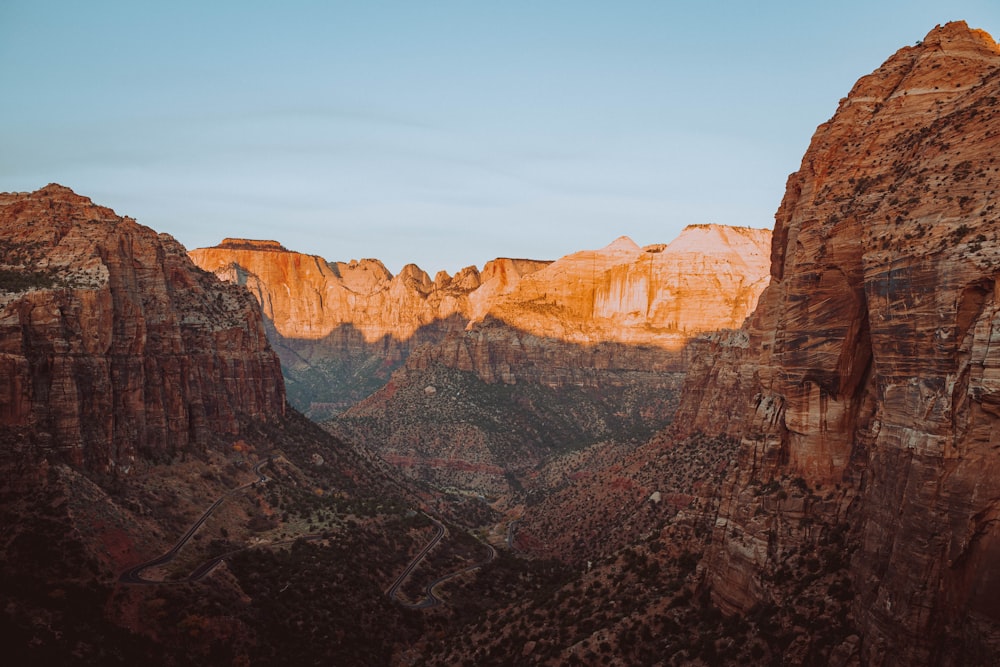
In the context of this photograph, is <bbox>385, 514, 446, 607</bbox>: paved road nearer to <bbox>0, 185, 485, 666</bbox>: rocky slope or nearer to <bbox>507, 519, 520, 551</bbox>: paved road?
<bbox>0, 185, 485, 666</bbox>: rocky slope

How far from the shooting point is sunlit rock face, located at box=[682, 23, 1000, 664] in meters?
27.6

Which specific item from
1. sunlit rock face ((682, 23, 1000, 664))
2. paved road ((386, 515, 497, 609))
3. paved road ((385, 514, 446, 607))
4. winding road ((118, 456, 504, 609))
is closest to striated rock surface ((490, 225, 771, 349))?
winding road ((118, 456, 504, 609))

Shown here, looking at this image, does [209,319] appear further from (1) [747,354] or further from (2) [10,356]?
(1) [747,354]

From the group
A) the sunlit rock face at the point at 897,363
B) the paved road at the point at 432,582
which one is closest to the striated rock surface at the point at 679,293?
the paved road at the point at 432,582

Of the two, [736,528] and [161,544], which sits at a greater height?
[736,528]

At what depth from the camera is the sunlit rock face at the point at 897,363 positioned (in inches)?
1088

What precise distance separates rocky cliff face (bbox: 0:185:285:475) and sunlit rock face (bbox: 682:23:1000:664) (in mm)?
51970

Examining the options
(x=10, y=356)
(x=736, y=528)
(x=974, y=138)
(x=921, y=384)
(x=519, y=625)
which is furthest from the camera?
(x=10, y=356)

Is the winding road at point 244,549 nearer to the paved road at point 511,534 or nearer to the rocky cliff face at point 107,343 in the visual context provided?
the paved road at point 511,534

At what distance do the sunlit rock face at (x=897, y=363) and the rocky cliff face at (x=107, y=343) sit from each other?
5197cm

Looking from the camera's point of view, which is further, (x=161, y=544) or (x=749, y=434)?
(x=161, y=544)

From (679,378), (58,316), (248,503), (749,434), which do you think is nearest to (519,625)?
(749,434)

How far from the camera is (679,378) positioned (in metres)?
178

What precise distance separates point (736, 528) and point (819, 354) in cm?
1044
